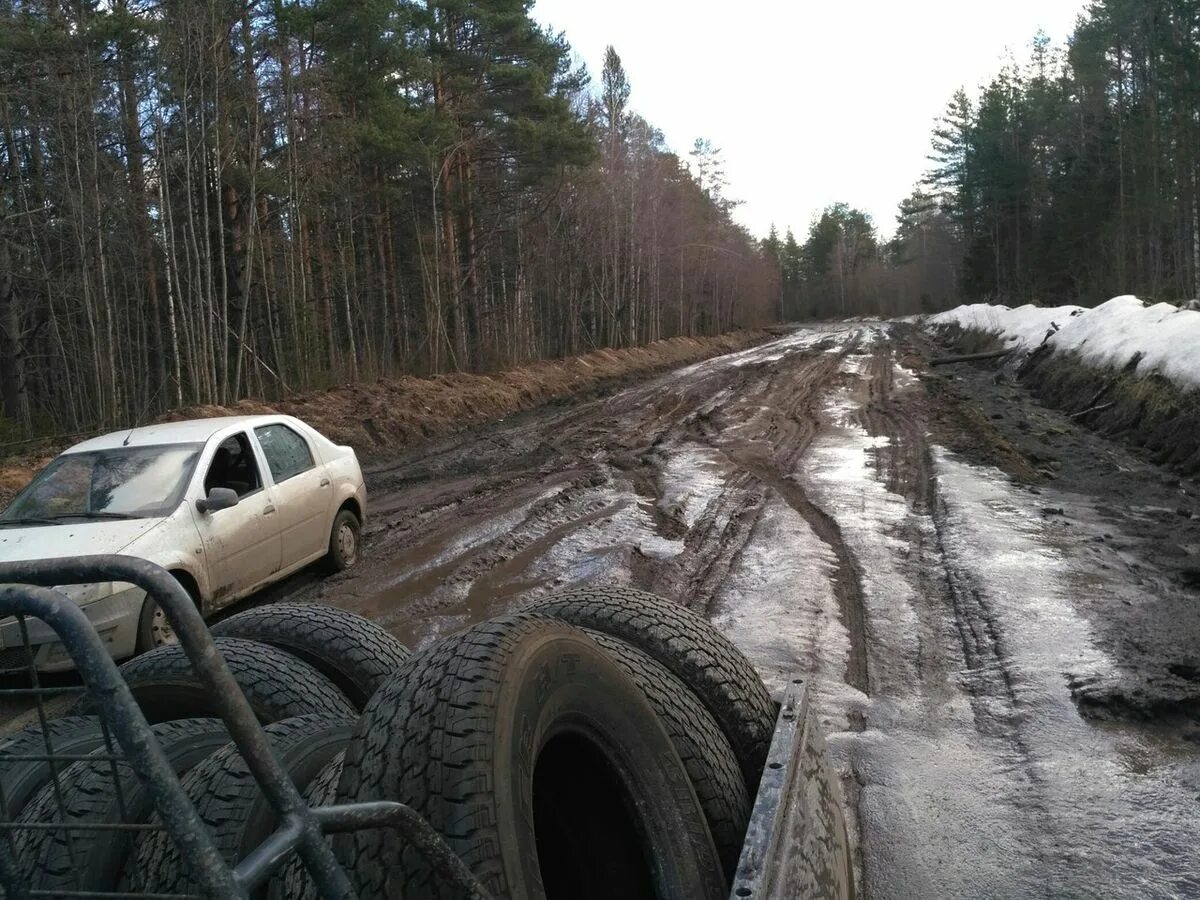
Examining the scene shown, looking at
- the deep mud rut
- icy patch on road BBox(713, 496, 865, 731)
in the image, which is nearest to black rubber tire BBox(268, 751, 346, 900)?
the deep mud rut

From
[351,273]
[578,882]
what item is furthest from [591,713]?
[351,273]

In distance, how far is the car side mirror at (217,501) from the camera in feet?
22.5

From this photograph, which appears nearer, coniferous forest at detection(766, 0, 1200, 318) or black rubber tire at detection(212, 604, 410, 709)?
black rubber tire at detection(212, 604, 410, 709)

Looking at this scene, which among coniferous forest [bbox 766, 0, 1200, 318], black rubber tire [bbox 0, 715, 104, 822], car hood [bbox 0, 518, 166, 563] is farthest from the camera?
coniferous forest [bbox 766, 0, 1200, 318]

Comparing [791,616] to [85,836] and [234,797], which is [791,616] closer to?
[234,797]

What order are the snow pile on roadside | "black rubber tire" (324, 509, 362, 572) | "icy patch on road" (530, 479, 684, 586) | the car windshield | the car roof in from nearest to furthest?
the car windshield < the car roof < "icy patch on road" (530, 479, 684, 586) < "black rubber tire" (324, 509, 362, 572) < the snow pile on roadside

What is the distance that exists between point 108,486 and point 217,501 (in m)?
0.95

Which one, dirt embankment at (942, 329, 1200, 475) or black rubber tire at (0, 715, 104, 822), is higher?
black rubber tire at (0, 715, 104, 822)

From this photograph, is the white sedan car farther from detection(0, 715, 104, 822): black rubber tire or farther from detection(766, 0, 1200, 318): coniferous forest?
detection(766, 0, 1200, 318): coniferous forest

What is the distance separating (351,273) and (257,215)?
6.98m

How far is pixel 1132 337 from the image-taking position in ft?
53.0

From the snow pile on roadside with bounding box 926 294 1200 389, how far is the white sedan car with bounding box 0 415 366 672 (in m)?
11.3

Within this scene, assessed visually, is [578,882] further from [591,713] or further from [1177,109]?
[1177,109]

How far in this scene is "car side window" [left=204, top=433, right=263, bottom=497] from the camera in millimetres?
7625
